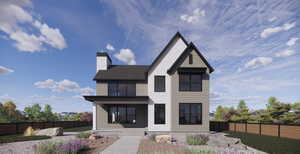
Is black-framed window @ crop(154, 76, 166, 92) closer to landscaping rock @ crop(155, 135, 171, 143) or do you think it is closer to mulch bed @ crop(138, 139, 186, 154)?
landscaping rock @ crop(155, 135, 171, 143)

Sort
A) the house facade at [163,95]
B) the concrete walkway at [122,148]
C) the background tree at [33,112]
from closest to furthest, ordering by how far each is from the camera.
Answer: the concrete walkway at [122,148]
the house facade at [163,95]
the background tree at [33,112]

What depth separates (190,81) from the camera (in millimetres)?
15328

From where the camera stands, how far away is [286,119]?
20797mm

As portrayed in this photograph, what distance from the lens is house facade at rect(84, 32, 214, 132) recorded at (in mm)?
14805

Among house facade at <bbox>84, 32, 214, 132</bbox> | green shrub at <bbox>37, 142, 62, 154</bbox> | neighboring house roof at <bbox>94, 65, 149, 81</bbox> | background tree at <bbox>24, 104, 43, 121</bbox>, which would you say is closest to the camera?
green shrub at <bbox>37, 142, 62, 154</bbox>

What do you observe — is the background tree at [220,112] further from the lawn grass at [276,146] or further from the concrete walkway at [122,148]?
the concrete walkway at [122,148]

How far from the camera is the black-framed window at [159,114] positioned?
50.0 ft

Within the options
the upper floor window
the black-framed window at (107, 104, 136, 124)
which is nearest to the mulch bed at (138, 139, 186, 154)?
the black-framed window at (107, 104, 136, 124)

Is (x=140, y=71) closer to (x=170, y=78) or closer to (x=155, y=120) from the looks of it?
(x=170, y=78)

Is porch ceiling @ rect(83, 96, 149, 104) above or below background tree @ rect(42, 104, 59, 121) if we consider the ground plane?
above

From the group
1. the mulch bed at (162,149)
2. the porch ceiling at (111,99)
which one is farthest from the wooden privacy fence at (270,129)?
the porch ceiling at (111,99)

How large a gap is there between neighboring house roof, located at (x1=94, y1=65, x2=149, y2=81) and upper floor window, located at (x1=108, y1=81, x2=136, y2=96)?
2.07 ft

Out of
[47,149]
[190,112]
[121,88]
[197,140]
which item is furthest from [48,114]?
[197,140]

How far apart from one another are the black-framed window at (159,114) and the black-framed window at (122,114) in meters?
2.67
